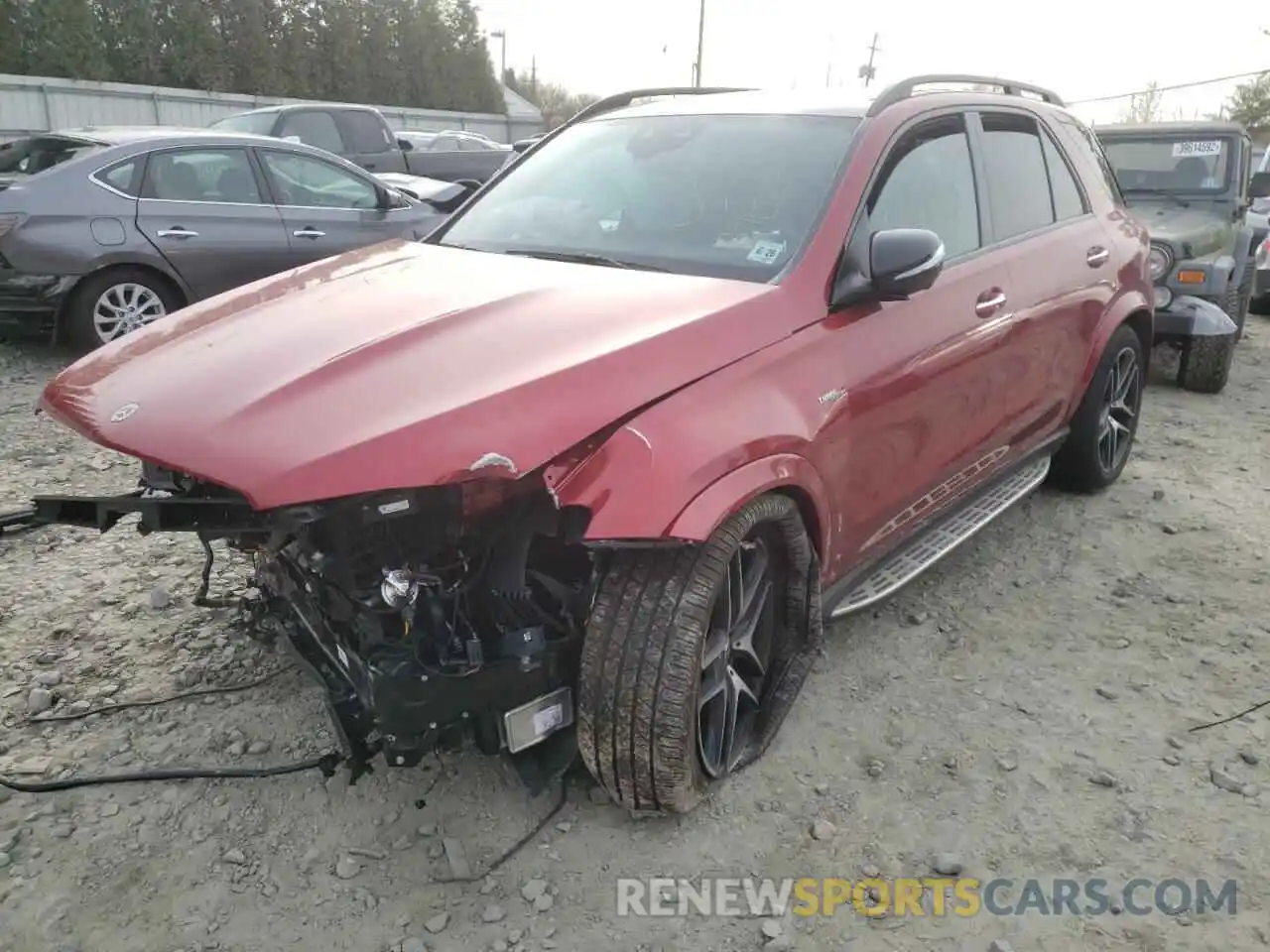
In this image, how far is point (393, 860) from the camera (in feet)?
8.08

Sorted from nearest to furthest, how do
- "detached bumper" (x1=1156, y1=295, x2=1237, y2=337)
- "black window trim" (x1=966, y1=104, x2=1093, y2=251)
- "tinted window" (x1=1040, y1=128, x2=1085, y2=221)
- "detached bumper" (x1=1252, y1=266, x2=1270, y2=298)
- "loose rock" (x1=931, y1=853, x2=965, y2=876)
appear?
"loose rock" (x1=931, y1=853, x2=965, y2=876) < "black window trim" (x1=966, y1=104, x2=1093, y2=251) < "tinted window" (x1=1040, y1=128, x2=1085, y2=221) < "detached bumper" (x1=1156, y1=295, x2=1237, y2=337) < "detached bumper" (x1=1252, y1=266, x2=1270, y2=298)

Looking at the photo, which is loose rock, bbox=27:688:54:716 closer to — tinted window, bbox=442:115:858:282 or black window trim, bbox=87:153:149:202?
tinted window, bbox=442:115:858:282

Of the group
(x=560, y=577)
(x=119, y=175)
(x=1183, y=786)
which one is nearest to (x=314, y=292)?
(x=560, y=577)

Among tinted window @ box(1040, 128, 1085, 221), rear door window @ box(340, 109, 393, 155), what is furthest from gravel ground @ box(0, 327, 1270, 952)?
rear door window @ box(340, 109, 393, 155)

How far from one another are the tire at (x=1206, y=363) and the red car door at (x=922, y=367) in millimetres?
3904

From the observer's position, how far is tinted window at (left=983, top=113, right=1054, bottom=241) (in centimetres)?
370

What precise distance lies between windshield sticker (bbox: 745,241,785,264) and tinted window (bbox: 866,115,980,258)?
314mm

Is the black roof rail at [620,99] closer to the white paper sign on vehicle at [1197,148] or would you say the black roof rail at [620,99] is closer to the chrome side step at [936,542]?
the chrome side step at [936,542]

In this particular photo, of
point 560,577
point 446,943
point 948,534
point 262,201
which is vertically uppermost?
point 262,201

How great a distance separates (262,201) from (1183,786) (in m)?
6.50

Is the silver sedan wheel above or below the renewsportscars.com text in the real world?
above

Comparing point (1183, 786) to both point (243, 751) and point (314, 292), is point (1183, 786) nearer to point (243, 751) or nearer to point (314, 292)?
point (243, 751)

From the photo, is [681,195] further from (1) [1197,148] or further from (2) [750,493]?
(1) [1197,148]

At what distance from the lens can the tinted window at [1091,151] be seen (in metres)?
4.49
